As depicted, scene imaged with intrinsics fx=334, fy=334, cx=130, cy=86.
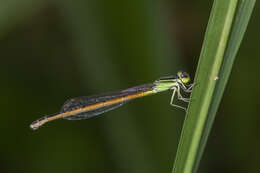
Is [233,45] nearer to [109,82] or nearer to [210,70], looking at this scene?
[210,70]

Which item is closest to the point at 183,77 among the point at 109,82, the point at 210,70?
the point at 109,82

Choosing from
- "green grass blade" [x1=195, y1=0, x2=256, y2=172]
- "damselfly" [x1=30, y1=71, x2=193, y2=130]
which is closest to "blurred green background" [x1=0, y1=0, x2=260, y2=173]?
"damselfly" [x1=30, y1=71, x2=193, y2=130]

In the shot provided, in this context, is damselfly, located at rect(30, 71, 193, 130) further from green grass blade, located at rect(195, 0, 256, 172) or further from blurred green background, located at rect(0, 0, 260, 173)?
green grass blade, located at rect(195, 0, 256, 172)

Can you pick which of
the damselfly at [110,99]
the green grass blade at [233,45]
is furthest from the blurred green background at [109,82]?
the green grass blade at [233,45]

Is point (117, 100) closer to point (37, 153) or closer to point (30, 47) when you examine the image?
point (37, 153)

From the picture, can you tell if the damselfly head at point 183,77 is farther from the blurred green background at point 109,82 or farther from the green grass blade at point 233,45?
the green grass blade at point 233,45
